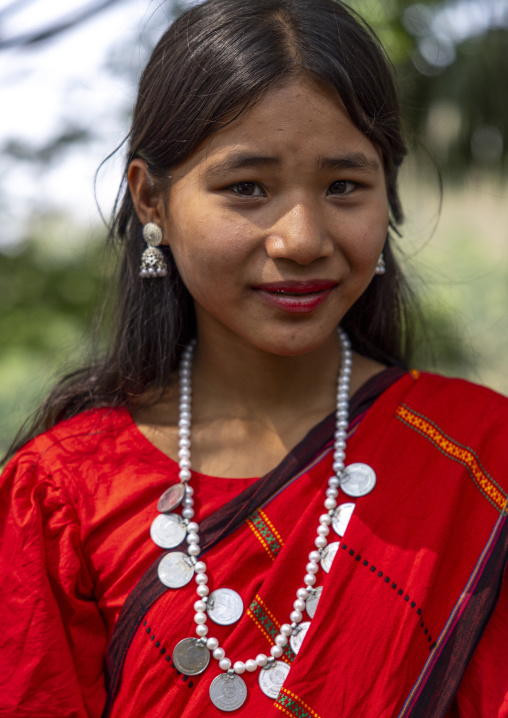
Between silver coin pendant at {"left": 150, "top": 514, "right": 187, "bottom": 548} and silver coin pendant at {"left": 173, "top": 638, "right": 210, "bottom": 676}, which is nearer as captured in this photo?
silver coin pendant at {"left": 173, "top": 638, "right": 210, "bottom": 676}

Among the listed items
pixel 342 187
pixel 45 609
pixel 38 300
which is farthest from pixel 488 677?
pixel 38 300

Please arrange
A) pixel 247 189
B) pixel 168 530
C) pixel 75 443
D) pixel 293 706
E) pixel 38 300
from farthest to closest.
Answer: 1. pixel 38 300
2. pixel 75 443
3. pixel 168 530
4. pixel 247 189
5. pixel 293 706

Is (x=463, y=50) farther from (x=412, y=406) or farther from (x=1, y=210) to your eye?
(x=1, y=210)

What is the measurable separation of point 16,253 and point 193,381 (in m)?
1.98

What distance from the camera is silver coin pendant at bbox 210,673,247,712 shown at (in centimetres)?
142

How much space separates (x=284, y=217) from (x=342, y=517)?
61 centimetres

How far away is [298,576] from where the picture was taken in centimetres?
152

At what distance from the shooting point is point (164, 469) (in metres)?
1.67

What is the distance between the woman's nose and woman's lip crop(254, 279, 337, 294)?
5 cm

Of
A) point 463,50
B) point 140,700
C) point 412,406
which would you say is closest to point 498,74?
point 463,50

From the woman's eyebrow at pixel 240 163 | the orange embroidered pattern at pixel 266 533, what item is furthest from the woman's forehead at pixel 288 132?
the orange embroidered pattern at pixel 266 533

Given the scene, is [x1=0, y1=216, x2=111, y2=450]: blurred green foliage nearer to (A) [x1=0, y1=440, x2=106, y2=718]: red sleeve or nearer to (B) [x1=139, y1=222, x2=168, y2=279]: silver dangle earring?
(B) [x1=139, y1=222, x2=168, y2=279]: silver dangle earring

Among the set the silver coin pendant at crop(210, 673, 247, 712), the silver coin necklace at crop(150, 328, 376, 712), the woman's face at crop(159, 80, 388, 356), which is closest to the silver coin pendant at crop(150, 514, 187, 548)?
the silver coin necklace at crop(150, 328, 376, 712)

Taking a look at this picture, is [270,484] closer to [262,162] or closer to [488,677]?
[488,677]
